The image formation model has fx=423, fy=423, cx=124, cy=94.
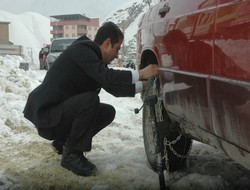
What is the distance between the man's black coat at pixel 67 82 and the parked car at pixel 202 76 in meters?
0.49

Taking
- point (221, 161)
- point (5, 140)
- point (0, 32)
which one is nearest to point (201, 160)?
point (221, 161)

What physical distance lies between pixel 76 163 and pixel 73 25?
90675 mm

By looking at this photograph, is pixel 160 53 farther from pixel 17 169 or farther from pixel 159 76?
pixel 17 169

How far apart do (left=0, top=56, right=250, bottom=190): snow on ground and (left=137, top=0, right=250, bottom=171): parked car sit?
0.27 m

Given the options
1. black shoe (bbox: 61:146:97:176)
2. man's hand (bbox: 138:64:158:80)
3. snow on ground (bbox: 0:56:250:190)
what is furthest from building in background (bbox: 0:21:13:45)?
man's hand (bbox: 138:64:158:80)

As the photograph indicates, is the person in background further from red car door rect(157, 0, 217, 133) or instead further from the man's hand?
red car door rect(157, 0, 217, 133)

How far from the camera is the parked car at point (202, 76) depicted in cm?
210

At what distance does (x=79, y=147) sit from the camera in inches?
146

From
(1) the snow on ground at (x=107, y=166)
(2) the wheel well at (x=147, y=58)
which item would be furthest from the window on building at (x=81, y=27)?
(2) the wheel well at (x=147, y=58)

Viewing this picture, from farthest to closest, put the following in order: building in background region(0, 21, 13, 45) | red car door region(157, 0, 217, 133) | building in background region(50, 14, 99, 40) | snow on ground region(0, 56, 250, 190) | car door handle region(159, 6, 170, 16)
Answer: building in background region(50, 14, 99, 40)
building in background region(0, 21, 13, 45)
snow on ground region(0, 56, 250, 190)
car door handle region(159, 6, 170, 16)
red car door region(157, 0, 217, 133)

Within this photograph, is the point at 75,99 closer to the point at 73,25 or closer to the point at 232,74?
the point at 232,74

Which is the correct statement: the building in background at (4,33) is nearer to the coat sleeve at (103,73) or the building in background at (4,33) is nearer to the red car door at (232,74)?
the coat sleeve at (103,73)

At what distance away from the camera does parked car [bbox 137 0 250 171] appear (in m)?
2.10

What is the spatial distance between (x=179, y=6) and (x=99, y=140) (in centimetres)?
237
